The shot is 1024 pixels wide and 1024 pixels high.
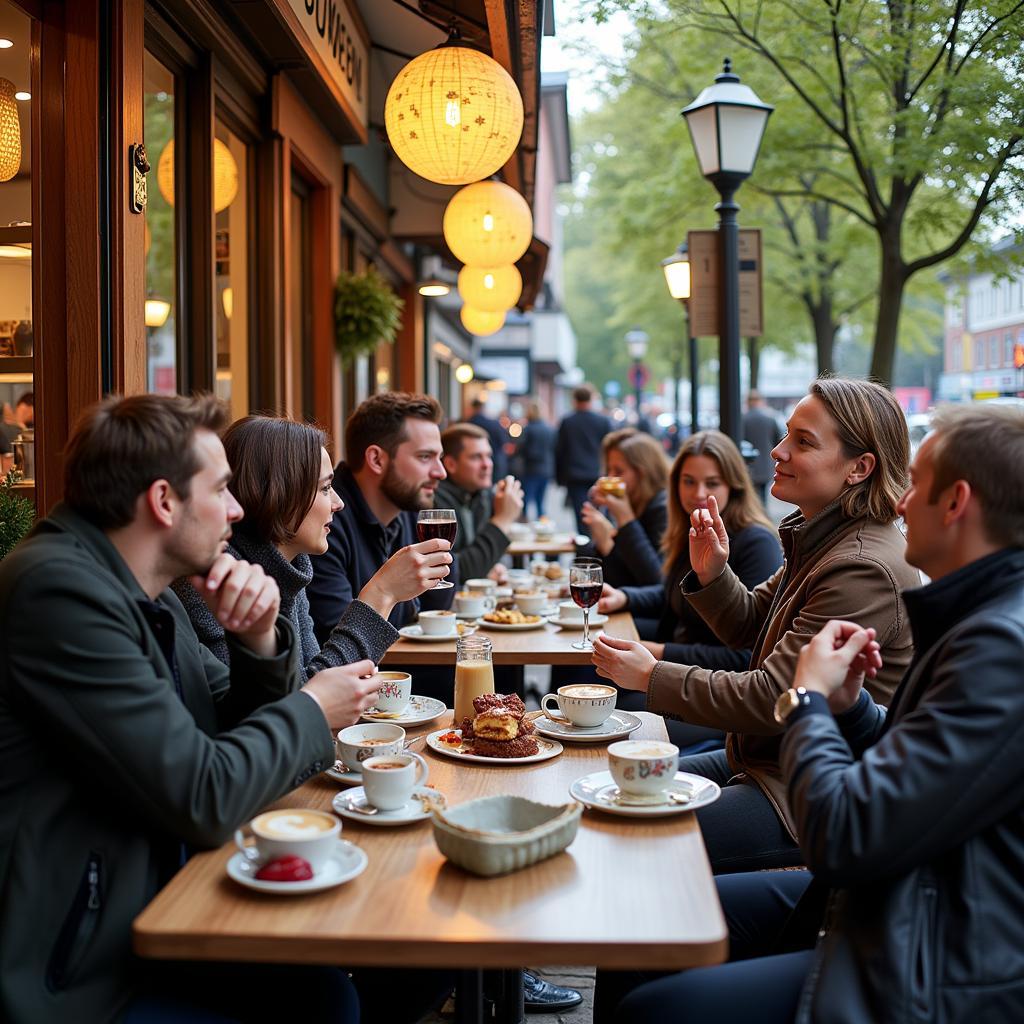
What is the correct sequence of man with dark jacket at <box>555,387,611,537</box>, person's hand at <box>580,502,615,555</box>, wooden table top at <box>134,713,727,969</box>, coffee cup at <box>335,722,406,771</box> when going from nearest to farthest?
wooden table top at <box>134,713,727,969</box>
coffee cup at <box>335,722,406,771</box>
person's hand at <box>580,502,615,555</box>
man with dark jacket at <box>555,387,611,537</box>

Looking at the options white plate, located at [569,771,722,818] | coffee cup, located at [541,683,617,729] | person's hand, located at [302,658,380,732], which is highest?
person's hand, located at [302,658,380,732]

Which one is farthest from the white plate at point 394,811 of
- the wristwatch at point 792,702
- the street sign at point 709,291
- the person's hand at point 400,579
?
the street sign at point 709,291

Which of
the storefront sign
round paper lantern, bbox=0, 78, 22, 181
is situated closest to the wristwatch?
round paper lantern, bbox=0, 78, 22, 181

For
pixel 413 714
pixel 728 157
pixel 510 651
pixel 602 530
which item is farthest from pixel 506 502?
pixel 413 714

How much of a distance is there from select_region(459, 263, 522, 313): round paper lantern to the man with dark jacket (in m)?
6.65

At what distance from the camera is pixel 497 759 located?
280cm

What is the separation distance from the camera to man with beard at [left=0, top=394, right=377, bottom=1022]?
200cm

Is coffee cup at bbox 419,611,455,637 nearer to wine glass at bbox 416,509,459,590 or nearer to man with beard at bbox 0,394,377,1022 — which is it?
wine glass at bbox 416,509,459,590

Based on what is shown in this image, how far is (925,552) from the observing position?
2.21 m

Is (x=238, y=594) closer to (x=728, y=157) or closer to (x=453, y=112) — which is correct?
(x=453, y=112)

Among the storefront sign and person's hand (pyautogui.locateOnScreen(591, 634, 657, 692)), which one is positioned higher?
the storefront sign

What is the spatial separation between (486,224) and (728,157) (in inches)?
65.4

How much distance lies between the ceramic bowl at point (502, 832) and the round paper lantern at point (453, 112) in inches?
129

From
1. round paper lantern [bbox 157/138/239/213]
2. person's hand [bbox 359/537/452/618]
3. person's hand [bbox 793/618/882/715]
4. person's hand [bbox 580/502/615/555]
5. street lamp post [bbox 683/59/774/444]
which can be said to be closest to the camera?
person's hand [bbox 793/618/882/715]
